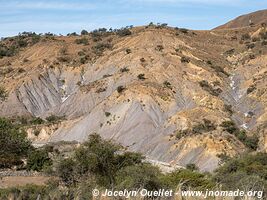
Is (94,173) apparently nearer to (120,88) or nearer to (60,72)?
(120,88)

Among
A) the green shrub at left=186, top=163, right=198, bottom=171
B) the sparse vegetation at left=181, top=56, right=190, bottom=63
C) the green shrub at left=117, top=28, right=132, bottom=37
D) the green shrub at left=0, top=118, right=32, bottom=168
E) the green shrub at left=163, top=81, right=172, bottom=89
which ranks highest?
the green shrub at left=117, top=28, right=132, bottom=37

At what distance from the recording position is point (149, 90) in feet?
256

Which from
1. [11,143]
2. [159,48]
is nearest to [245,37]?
[159,48]

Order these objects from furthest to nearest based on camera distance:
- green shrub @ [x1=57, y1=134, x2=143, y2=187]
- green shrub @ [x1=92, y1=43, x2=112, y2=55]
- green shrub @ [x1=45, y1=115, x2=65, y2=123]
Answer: green shrub @ [x1=92, y1=43, x2=112, y2=55], green shrub @ [x1=45, y1=115, x2=65, y2=123], green shrub @ [x1=57, y1=134, x2=143, y2=187]

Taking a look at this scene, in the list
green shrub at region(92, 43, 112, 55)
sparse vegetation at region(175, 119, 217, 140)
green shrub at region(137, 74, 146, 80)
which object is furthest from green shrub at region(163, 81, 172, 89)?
green shrub at region(92, 43, 112, 55)

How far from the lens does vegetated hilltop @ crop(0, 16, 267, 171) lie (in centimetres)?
6328

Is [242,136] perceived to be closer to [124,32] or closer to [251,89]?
[251,89]

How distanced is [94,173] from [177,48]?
200ft

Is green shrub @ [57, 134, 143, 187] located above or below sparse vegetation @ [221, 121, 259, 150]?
above

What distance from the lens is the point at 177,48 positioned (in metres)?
96.7

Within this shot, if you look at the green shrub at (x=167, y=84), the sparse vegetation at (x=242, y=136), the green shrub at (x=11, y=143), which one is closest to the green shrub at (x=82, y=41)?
the green shrub at (x=167, y=84)

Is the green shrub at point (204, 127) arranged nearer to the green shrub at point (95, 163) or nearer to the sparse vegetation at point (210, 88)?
the sparse vegetation at point (210, 88)

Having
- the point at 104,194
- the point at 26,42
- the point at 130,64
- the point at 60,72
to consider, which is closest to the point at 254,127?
the point at 130,64

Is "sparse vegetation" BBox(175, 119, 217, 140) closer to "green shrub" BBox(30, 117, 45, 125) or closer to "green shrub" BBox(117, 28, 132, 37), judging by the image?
"green shrub" BBox(30, 117, 45, 125)
